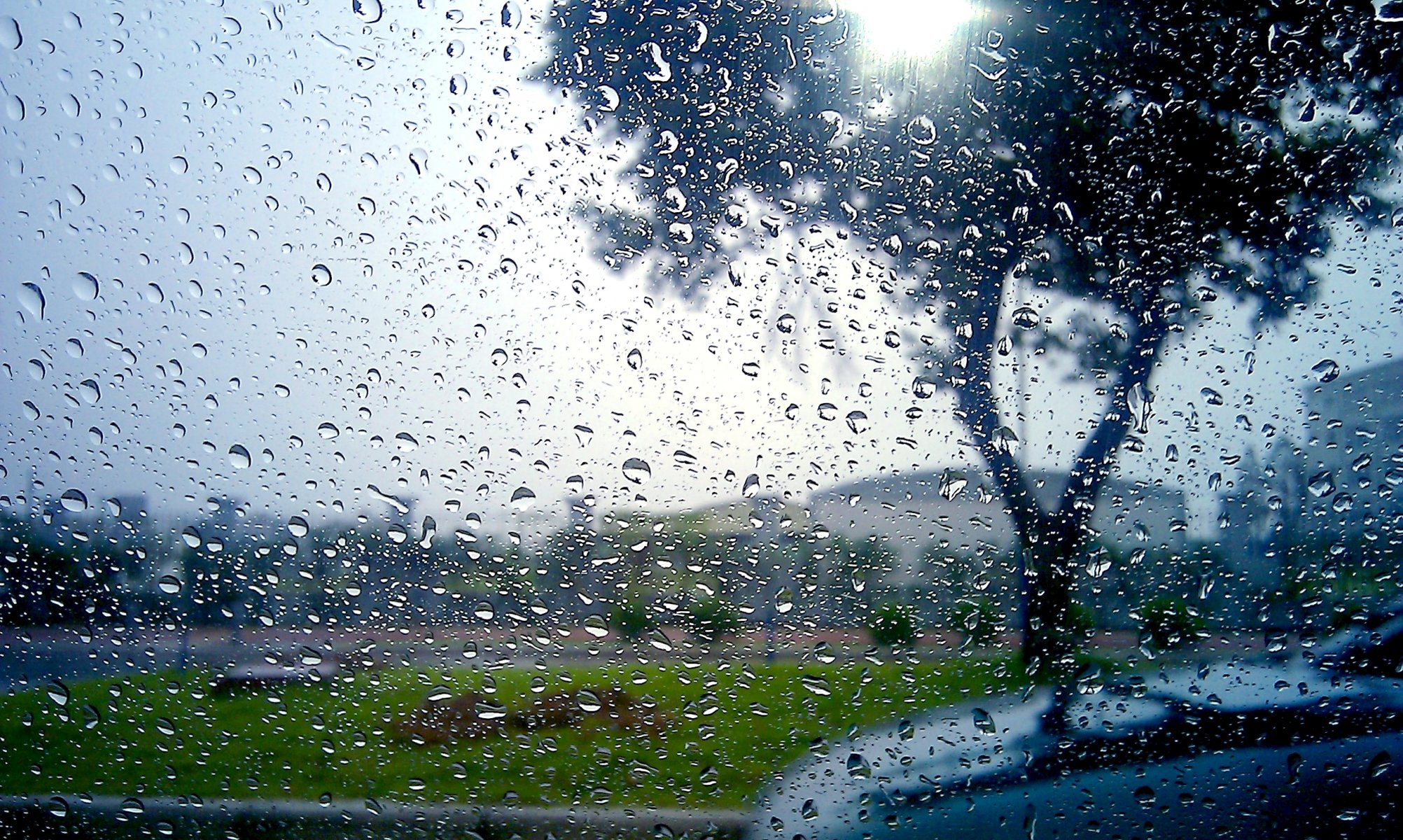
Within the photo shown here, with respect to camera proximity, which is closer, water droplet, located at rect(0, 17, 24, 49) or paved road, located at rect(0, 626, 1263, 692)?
paved road, located at rect(0, 626, 1263, 692)

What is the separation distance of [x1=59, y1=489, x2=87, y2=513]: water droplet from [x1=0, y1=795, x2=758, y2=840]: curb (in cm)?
60

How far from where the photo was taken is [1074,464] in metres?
1.59

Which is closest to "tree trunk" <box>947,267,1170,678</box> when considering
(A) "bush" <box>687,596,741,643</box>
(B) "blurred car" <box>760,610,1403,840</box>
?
(B) "blurred car" <box>760,610,1403,840</box>

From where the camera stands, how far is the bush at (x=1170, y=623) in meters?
1.61

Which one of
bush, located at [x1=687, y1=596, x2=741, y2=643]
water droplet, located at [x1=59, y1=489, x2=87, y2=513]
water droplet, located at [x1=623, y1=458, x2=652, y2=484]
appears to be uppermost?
water droplet, located at [x1=59, y1=489, x2=87, y2=513]

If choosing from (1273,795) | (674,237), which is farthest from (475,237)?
(1273,795)

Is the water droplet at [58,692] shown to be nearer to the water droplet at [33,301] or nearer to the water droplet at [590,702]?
the water droplet at [33,301]

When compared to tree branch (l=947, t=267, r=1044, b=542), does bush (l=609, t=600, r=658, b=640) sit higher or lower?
lower

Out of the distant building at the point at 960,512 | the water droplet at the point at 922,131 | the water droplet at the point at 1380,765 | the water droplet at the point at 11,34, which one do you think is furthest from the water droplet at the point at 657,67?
the water droplet at the point at 1380,765

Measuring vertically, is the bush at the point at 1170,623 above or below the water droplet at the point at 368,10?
below

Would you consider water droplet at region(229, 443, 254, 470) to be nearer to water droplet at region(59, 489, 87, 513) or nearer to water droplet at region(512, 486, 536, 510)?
water droplet at region(59, 489, 87, 513)

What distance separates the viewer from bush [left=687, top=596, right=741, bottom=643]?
1596 millimetres

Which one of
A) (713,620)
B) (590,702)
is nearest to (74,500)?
(590,702)

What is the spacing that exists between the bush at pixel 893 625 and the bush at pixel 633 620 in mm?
428
